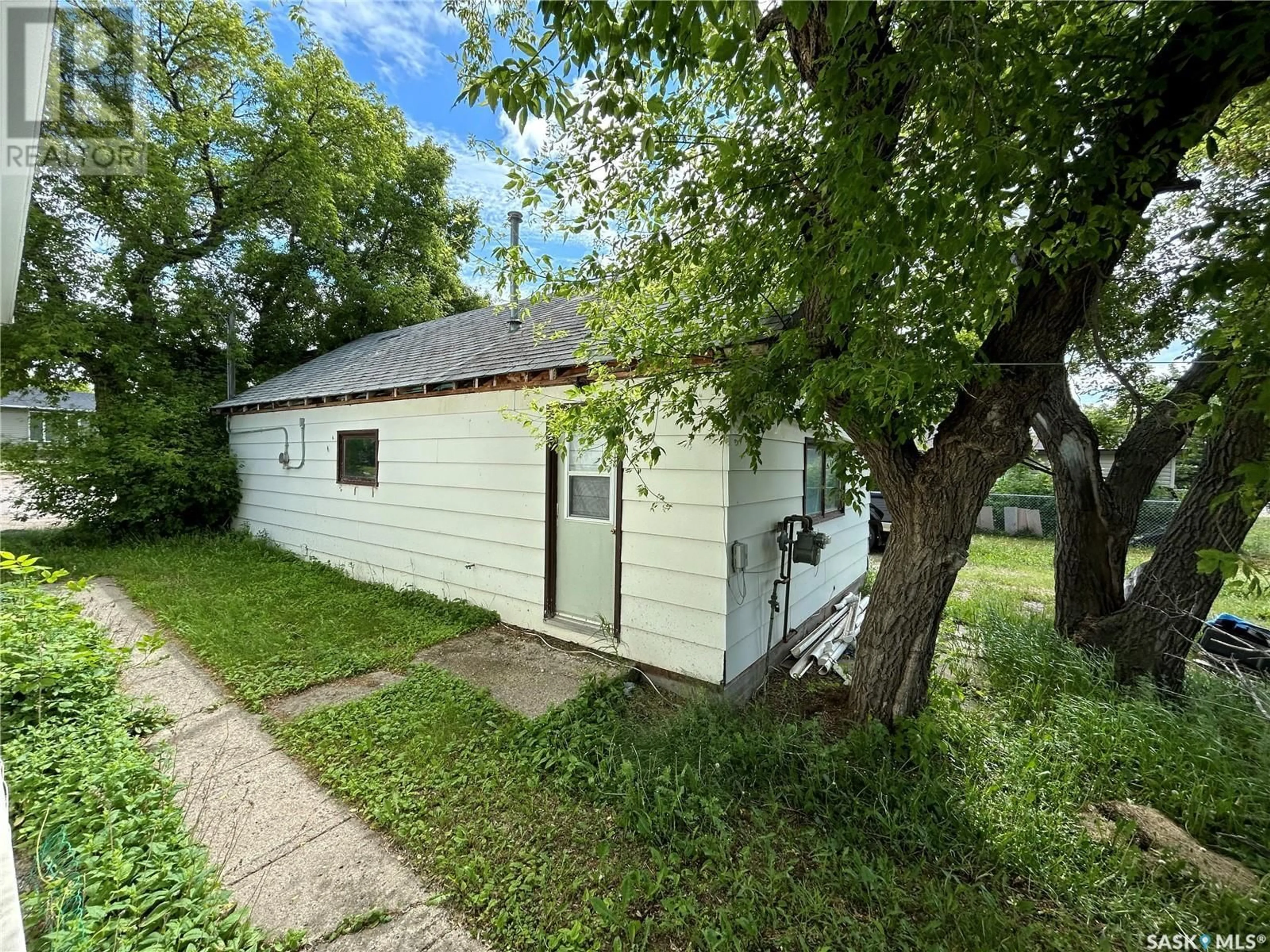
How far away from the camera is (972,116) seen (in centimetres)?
181

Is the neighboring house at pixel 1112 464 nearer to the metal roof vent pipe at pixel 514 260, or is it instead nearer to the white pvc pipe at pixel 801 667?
the white pvc pipe at pixel 801 667

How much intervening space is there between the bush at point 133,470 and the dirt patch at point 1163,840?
12226 mm

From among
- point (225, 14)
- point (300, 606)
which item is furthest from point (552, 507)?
point (225, 14)

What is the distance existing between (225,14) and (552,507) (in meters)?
12.6

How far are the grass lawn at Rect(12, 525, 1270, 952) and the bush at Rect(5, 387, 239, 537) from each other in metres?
7.03

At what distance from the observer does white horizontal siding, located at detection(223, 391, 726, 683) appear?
356 cm

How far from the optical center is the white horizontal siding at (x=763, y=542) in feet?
11.5

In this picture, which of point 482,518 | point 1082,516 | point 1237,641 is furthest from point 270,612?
point 1237,641

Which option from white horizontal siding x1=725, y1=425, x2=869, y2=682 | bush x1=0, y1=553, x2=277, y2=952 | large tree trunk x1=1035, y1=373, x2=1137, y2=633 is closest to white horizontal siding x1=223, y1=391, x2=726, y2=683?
white horizontal siding x1=725, y1=425, x2=869, y2=682

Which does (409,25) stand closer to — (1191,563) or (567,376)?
(567,376)

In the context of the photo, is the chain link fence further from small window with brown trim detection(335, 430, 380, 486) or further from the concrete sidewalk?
the concrete sidewalk

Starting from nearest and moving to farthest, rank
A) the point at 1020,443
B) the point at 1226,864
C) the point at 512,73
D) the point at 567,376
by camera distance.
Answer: the point at 512,73, the point at 1226,864, the point at 1020,443, the point at 567,376

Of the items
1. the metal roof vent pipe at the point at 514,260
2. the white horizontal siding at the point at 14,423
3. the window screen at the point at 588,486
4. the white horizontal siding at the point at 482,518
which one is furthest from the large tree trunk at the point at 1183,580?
the white horizontal siding at the point at 14,423

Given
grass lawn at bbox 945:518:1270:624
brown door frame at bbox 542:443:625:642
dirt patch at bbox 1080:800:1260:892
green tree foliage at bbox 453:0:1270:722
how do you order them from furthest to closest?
grass lawn at bbox 945:518:1270:624, brown door frame at bbox 542:443:625:642, dirt patch at bbox 1080:800:1260:892, green tree foliage at bbox 453:0:1270:722
